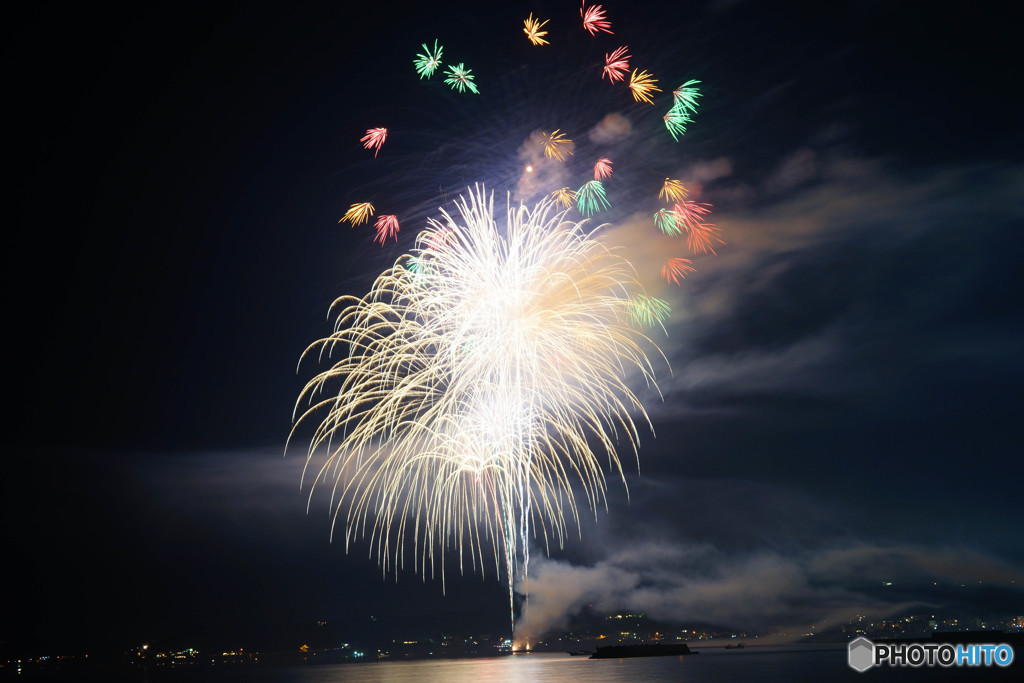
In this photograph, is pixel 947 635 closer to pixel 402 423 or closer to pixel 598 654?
pixel 598 654

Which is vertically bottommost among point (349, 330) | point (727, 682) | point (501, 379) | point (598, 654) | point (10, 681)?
point (598, 654)

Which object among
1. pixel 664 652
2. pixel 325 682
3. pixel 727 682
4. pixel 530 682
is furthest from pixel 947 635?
pixel 325 682

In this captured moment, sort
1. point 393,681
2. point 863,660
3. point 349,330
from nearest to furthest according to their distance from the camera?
point 349,330 → point 393,681 → point 863,660

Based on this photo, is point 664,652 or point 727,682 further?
point 664,652

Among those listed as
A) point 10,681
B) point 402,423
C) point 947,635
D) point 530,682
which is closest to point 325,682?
point 530,682

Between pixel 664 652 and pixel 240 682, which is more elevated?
pixel 240 682

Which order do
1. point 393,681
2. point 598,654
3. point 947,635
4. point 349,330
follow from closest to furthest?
point 349,330 → point 393,681 → point 947,635 → point 598,654

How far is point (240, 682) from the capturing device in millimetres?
115000

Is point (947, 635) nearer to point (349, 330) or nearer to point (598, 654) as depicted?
point (598, 654)

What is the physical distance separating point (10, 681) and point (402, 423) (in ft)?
423

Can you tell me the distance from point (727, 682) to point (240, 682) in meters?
75.9

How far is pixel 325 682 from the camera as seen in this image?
108562mm

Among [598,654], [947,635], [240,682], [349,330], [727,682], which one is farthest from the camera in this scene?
[598,654]

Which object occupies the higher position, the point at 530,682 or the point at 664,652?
the point at 530,682
